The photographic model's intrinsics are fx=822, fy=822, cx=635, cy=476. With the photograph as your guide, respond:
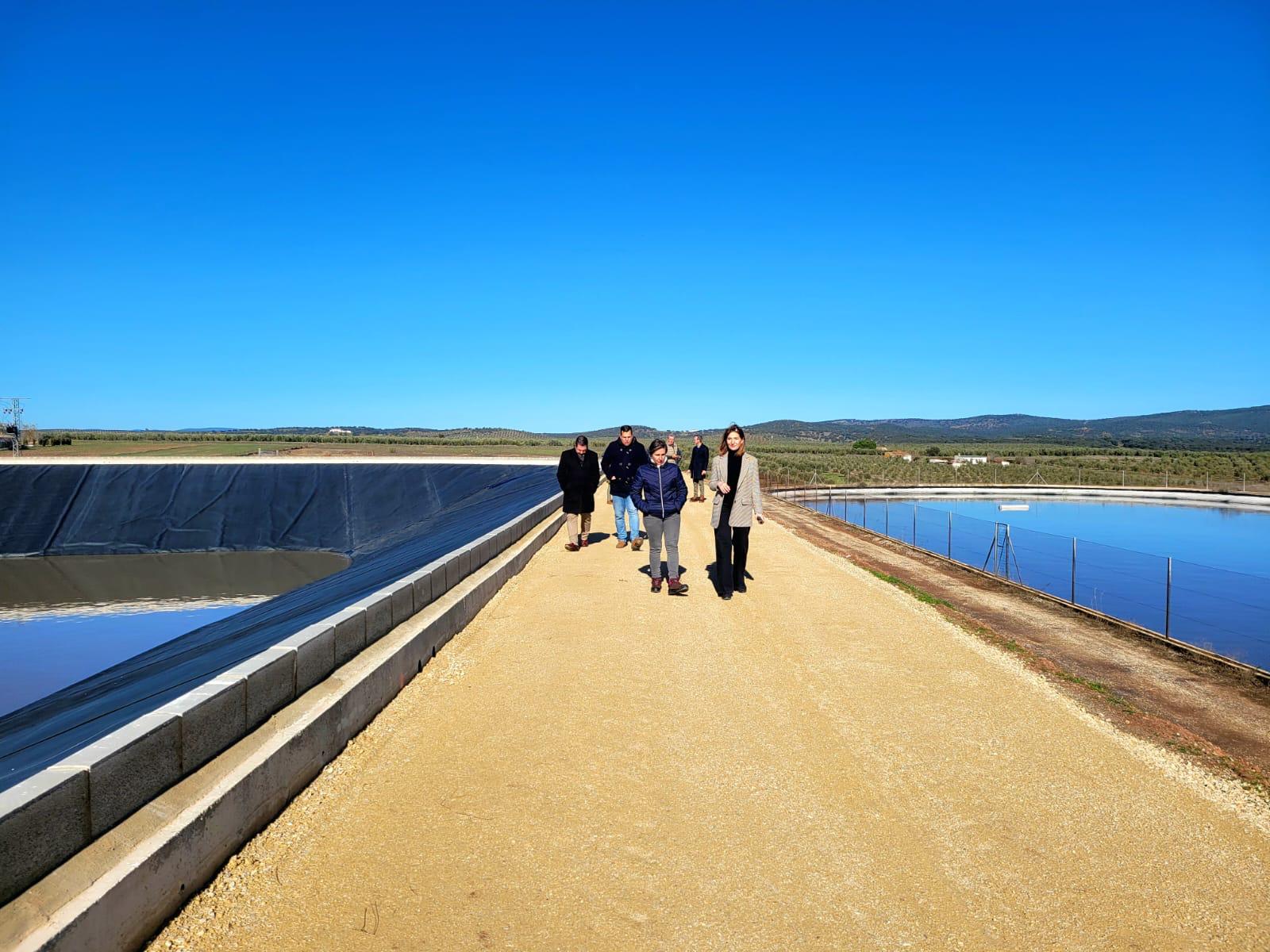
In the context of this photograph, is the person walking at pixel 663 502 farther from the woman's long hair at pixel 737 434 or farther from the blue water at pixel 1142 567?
the blue water at pixel 1142 567

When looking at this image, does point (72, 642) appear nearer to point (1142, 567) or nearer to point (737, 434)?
point (737, 434)

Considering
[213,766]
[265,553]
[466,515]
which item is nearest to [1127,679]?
[213,766]

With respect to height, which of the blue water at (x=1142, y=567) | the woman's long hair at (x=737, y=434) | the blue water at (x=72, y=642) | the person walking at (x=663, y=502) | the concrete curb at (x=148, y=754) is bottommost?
the blue water at (x=72, y=642)

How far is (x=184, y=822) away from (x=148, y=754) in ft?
1.13

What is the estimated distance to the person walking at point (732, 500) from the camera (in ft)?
31.9

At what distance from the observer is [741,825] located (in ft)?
14.1

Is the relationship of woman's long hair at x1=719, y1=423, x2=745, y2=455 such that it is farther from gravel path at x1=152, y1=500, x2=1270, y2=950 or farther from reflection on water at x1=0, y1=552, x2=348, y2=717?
reflection on water at x1=0, y1=552, x2=348, y2=717

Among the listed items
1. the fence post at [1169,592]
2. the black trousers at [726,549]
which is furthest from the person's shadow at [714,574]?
the fence post at [1169,592]

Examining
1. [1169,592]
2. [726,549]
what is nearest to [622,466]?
[726,549]

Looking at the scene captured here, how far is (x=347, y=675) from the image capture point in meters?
5.60

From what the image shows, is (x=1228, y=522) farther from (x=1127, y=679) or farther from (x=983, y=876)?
(x=983, y=876)

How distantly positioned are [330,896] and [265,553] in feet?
93.7

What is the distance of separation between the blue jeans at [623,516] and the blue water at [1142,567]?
6607 mm

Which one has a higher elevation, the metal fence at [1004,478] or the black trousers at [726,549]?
the black trousers at [726,549]
